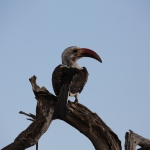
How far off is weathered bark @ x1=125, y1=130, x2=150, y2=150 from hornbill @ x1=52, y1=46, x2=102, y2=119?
1044 mm

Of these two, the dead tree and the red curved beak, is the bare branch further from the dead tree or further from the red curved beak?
the red curved beak

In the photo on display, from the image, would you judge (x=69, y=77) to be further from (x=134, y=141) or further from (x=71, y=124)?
(x=134, y=141)

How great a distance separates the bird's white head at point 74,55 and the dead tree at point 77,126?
1.86 metres

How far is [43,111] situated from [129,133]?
1.31 meters

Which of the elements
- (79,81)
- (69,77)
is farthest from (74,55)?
(69,77)

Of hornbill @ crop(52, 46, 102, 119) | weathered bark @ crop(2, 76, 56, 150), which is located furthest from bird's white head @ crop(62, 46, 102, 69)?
weathered bark @ crop(2, 76, 56, 150)

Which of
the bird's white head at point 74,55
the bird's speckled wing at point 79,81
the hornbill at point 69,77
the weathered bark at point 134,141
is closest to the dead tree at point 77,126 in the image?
the weathered bark at point 134,141

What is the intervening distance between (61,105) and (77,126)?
40cm

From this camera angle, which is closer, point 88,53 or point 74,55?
point 88,53

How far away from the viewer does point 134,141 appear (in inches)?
219

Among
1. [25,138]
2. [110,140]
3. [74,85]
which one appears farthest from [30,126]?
[74,85]

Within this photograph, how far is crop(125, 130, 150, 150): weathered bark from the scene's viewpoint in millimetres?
5516

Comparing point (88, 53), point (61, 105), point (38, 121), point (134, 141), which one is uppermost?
point (88, 53)

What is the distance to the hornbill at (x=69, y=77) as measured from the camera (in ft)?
20.5
